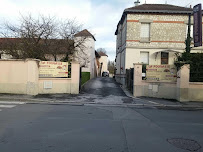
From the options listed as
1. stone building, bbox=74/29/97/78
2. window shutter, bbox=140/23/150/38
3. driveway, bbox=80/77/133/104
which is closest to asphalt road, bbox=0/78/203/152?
driveway, bbox=80/77/133/104

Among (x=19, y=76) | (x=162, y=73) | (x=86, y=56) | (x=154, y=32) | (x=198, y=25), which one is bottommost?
(x=19, y=76)

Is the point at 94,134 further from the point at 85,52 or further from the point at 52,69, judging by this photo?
the point at 85,52

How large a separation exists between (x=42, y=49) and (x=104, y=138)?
1254 centimetres

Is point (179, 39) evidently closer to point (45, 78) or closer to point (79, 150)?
point (45, 78)

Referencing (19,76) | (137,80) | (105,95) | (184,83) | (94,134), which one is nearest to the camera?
(94,134)

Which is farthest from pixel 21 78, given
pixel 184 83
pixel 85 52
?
pixel 85 52

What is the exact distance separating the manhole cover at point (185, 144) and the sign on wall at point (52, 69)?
967 centimetres

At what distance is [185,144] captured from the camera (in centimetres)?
430

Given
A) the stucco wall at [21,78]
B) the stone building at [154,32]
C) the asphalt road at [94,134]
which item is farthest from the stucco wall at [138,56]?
the asphalt road at [94,134]

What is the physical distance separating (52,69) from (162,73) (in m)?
8.18

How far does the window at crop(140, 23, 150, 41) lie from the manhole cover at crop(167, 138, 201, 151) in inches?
659

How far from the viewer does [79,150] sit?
3771mm

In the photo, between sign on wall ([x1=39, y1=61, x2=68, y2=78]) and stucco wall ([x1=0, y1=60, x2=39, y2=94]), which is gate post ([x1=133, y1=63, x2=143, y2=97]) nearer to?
sign on wall ([x1=39, y1=61, x2=68, y2=78])

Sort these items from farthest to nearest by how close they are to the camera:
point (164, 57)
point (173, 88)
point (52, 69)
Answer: point (164, 57) < point (52, 69) < point (173, 88)
